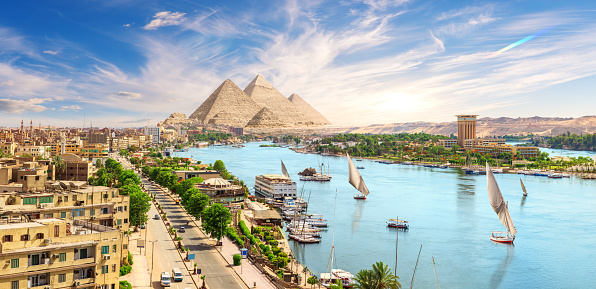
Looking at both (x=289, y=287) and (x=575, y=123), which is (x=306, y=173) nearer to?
(x=289, y=287)

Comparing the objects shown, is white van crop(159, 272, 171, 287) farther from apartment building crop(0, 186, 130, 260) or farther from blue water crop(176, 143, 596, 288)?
blue water crop(176, 143, 596, 288)

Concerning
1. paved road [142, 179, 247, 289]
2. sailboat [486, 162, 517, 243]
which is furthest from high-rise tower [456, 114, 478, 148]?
paved road [142, 179, 247, 289]

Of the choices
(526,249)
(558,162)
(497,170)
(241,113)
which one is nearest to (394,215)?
(526,249)

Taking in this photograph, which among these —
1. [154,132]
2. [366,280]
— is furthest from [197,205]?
[154,132]

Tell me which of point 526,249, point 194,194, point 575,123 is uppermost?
point 575,123

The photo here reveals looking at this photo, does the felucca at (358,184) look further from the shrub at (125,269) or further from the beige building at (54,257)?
the beige building at (54,257)
